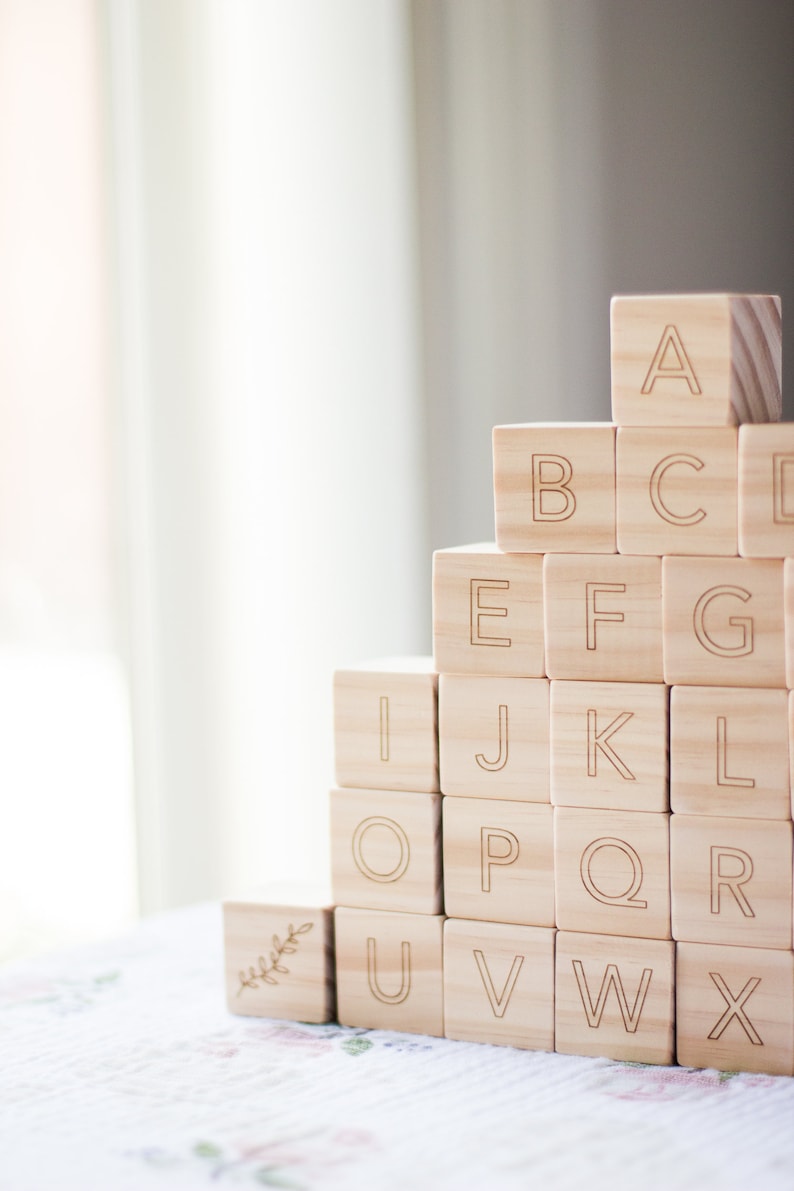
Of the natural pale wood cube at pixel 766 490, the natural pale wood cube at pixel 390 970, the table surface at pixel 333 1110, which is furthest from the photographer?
the natural pale wood cube at pixel 390 970

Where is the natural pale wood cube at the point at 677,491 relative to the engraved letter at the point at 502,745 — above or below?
above

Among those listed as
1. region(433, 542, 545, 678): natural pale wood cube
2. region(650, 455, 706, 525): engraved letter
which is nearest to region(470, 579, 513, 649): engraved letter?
region(433, 542, 545, 678): natural pale wood cube

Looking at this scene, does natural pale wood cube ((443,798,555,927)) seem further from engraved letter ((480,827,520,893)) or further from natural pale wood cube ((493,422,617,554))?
natural pale wood cube ((493,422,617,554))

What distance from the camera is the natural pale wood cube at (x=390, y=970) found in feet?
2.94

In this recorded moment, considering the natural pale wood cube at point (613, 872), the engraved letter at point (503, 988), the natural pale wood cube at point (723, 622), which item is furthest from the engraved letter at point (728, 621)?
the engraved letter at point (503, 988)

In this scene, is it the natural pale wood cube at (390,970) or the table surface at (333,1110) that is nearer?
the table surface at (333,1110)

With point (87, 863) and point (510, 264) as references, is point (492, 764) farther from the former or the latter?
point (87, 863)

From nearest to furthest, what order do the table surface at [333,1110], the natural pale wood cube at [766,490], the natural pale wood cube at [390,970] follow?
the table surface at [333,1110] → the natural pale wood cube at [766,490] → the natural pale wood cube at [390,970]

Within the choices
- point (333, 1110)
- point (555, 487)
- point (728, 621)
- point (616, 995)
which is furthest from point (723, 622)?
point (333, 1110)

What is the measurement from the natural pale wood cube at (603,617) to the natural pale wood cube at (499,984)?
0.16 m

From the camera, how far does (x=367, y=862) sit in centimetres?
92

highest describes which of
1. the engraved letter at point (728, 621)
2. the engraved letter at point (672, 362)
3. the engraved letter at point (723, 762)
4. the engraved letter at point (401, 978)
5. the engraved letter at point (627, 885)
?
the engraved letter at point (672, 362)

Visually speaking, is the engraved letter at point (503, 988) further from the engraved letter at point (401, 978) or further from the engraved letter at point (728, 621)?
Answer: the engraved letter at point (728, 621)

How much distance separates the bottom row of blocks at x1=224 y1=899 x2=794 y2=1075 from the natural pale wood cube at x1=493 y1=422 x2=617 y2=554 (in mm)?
231
